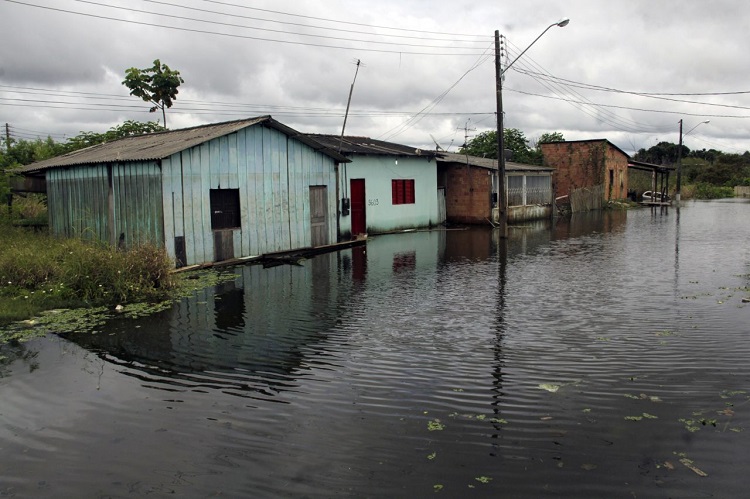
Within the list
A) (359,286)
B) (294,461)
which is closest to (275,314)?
(359,286)

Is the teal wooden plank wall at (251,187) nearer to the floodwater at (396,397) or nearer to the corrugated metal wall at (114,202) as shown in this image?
the corrugated metal wall at (114,202)

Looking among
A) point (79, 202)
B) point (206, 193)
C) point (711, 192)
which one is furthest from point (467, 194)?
point (711, 192)

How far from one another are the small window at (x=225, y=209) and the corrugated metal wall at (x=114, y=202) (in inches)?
74.2

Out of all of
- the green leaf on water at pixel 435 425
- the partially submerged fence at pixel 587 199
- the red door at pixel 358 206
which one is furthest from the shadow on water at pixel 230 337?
the partially submerged fence at pixel 587 199

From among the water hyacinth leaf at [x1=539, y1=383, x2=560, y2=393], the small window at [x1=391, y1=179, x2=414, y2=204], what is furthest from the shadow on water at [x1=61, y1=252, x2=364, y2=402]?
the small window at [x1=391, y1=179, x2=414, y2=204]

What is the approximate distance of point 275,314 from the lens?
35.4 feet

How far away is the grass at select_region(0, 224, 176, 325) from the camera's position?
11680 millimetres

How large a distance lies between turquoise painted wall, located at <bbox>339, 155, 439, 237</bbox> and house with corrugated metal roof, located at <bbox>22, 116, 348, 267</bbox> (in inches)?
132

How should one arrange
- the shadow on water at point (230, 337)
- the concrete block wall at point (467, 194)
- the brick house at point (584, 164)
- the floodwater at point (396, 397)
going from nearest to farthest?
the floodwater at point (396, 397)
the shadow on water at point (230, 337)
the concrete block wall at point (467, 194)
the brick house at point (584, 164)

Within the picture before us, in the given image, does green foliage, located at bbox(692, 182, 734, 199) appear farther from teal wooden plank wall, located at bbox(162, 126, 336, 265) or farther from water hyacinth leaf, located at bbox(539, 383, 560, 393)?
water hyacinth leaf, located at bbox(539, 383, 560, 393)

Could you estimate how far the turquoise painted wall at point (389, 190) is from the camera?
25.4m

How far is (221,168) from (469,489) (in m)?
14.3

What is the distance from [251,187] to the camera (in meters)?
18.1

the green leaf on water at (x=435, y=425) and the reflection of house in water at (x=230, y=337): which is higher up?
the reflection of house in water at (x=230, y=337)
